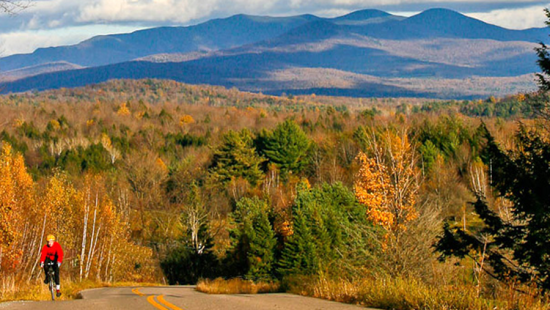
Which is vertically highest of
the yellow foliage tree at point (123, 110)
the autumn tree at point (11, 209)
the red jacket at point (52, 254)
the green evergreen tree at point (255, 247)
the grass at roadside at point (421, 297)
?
the grass at roadside at point (421, 297)

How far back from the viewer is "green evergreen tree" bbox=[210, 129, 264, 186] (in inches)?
3246

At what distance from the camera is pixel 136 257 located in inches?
1955

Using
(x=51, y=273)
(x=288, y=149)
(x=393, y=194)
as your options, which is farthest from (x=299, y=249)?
(x=288, y=149)

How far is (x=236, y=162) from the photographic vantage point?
83.5 meters

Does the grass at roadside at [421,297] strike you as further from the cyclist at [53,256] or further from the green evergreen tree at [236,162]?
the green evergreen tree at [236,162]

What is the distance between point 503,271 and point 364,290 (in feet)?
26.5

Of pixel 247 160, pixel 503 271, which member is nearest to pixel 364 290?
pixel 503 271

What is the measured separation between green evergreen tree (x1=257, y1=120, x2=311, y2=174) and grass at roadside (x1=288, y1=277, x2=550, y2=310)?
73.3 meters

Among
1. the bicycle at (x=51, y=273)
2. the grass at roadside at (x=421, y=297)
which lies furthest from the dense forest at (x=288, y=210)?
the bicycle at (x=51, y=273)

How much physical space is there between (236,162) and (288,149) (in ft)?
26.2

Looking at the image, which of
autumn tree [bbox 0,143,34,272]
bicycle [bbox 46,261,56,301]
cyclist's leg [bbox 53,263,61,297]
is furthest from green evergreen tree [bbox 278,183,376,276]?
bicycle [bbox 46,261,56,301]

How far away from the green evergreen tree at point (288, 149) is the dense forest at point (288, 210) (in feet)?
0.64

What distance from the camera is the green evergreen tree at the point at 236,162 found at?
8244 cm

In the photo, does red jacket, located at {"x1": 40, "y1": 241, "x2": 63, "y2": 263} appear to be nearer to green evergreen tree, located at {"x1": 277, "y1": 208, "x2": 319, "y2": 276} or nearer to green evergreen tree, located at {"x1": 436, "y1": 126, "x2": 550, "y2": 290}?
green evergreen tree, located at {"x1": 436, "y1": 126, "x2": 550, "y2": 290}
